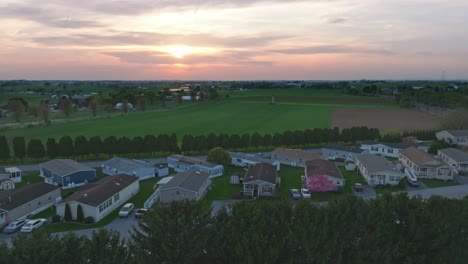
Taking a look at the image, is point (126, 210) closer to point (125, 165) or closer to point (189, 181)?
point (189, 181)

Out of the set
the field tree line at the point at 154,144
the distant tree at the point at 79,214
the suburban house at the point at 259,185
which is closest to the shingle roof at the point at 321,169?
the suburban house at the point at 259,185

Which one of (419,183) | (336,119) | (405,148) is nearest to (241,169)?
(419,183)

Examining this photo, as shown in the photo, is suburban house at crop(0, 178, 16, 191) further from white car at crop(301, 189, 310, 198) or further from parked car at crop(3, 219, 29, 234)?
white car at crop(301, 189, 310, 198)

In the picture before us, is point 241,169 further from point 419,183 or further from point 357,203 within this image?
point 357,203

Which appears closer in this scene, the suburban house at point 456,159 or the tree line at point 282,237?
the tree line at point 282,237

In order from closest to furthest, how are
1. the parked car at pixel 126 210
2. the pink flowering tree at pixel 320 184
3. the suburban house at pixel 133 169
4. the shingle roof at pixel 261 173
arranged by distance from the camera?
the parked car at pixel 126 210 < the shingle roof at pixel 261 173 < the pink flowering tree at pixel 320 184 < the suburban house at pixel 133 169

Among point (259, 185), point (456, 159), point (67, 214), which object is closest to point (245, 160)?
point (259, 185)

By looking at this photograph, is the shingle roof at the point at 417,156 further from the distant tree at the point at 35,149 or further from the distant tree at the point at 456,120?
the distant tree at the point at 35,149
